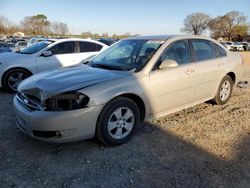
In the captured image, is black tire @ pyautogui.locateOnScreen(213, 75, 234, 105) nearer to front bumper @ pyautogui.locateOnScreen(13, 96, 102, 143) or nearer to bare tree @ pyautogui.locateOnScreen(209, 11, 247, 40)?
front bumper @ pyautogui.locateOnScreen(13, 96, 102, 143)

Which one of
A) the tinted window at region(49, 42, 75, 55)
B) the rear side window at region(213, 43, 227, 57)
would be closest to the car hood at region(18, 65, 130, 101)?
the rear side window at region(213, 43, 227, 57)

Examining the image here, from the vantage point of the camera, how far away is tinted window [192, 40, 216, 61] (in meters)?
5.33

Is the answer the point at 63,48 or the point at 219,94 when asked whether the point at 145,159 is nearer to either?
the point at 219,94

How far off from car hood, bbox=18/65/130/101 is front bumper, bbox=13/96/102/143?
0.28 metres

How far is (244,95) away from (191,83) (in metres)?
2.75

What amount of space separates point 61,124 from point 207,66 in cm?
305

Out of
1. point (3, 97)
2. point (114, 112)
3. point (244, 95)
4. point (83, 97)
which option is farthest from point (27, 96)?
point (244, 95)

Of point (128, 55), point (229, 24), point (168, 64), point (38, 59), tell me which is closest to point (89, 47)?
point (38, 59)

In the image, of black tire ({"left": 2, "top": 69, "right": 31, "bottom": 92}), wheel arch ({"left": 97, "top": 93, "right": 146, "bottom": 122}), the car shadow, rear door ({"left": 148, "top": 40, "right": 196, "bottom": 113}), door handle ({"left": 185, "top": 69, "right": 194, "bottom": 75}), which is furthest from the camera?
black tire ({"left": 2, "top": 69, "right": 31, "bottom": 92})

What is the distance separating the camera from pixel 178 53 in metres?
5.00

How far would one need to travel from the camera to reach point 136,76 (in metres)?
4.28

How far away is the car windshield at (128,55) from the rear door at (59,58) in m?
3.16

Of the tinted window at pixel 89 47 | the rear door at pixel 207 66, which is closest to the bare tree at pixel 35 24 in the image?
the tinted window at pixel 89 47

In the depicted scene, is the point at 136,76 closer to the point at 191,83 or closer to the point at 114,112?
the point at 114,112
